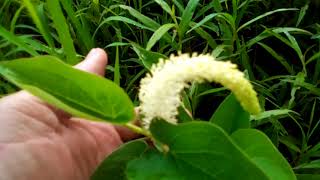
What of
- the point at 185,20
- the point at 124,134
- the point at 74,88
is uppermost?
the point at 74,88

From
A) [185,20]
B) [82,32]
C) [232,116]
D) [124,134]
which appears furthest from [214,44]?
[232,116]

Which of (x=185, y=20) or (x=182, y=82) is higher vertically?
(x=182, y=82)

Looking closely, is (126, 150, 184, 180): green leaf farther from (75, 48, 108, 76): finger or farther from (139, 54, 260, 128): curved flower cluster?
(75, 48, 108, 76): finger

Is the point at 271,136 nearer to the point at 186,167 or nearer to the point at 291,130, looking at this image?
the point at 291,130

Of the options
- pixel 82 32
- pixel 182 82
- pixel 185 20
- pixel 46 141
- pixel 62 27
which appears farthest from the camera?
pixel 82 32

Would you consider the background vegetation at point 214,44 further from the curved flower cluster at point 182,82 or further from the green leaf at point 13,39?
the curved flower cluster at point 182,82

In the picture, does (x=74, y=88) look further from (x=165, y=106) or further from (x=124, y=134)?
(x=124, y=134)

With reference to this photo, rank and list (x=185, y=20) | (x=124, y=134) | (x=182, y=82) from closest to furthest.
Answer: (x=182, y=82) → (x=124, y=134) → (x=185, y=20)
